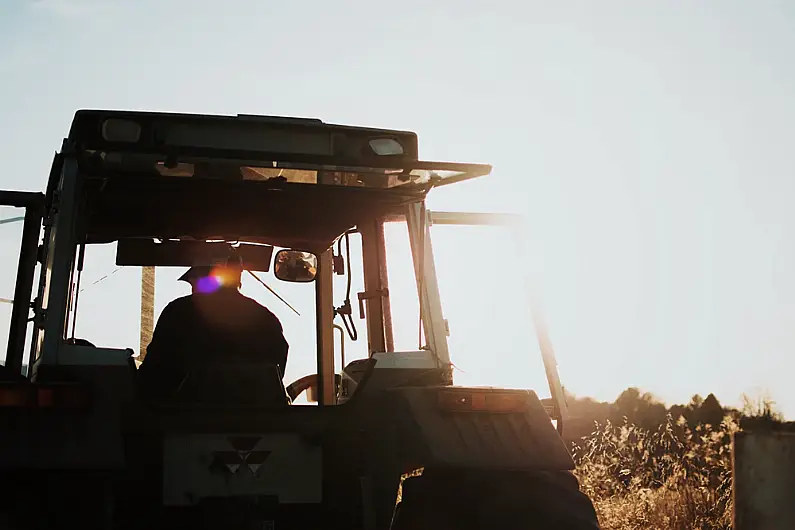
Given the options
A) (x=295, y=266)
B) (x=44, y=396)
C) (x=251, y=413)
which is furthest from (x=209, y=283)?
(x=44, y=396)

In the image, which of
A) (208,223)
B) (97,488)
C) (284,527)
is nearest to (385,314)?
(208,223)

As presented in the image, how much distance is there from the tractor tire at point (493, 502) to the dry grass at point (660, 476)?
6.52 meters

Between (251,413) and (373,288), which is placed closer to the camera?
(251,413)

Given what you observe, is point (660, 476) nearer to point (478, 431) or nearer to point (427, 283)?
point (427, 283)

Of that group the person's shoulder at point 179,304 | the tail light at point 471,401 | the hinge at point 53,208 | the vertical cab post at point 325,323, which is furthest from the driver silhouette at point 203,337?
the tail light at point 471,401

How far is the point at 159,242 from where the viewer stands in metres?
5.84

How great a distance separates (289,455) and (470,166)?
139 cm

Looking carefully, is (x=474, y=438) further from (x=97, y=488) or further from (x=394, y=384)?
(x=97, y=488)

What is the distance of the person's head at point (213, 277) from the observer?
5336mm

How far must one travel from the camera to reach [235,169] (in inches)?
182

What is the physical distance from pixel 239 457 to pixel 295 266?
6.15 feet

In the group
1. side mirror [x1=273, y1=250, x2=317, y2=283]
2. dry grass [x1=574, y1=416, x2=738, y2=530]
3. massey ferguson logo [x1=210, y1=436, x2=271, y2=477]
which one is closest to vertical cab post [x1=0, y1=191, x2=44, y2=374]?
side mirror [x1=273, y1=250, x2=317, y2=283]

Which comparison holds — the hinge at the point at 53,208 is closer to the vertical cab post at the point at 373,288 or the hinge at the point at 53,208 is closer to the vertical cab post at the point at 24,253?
the vertical cab post at the point at 24,253

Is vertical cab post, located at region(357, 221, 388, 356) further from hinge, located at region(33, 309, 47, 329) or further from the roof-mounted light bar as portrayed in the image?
hinge, located at region(33, 309, 47, 329)
